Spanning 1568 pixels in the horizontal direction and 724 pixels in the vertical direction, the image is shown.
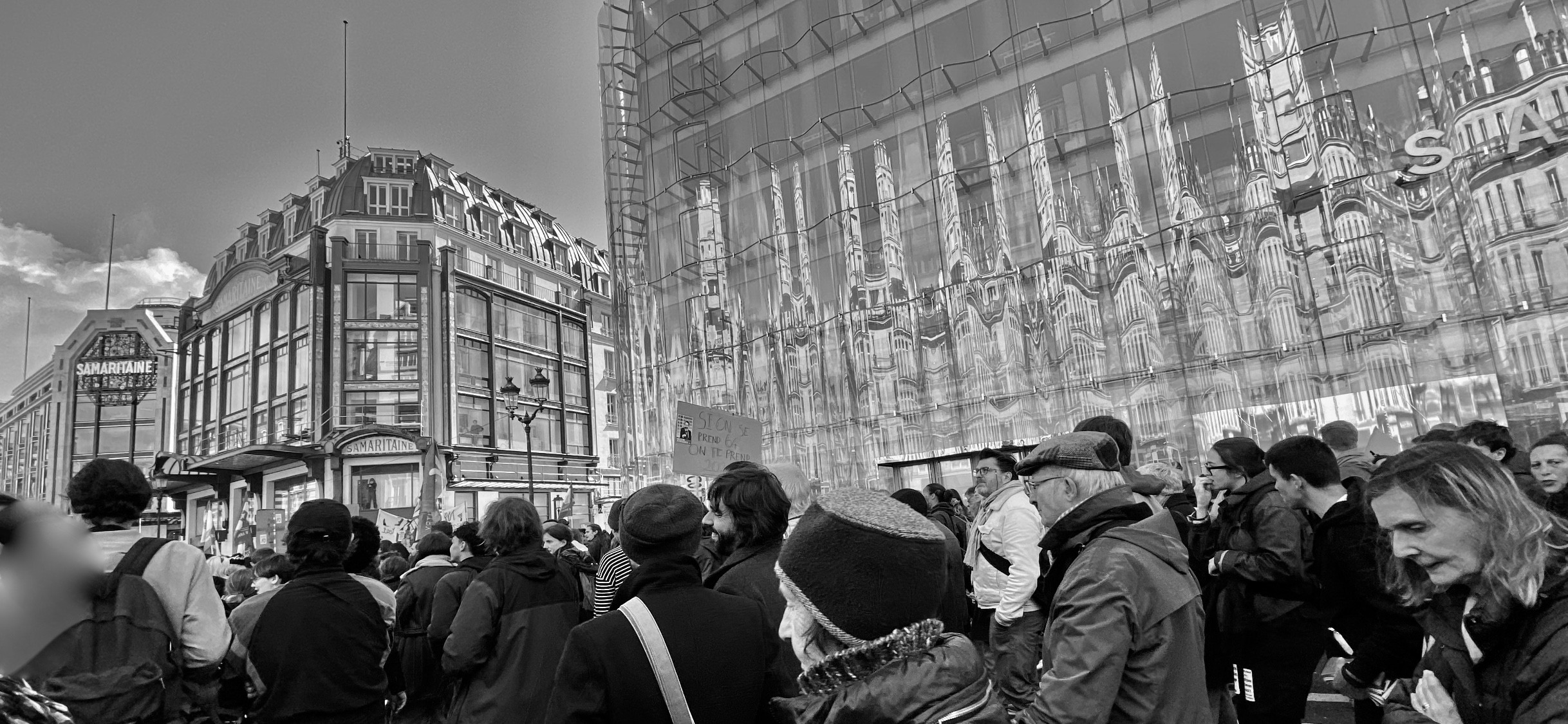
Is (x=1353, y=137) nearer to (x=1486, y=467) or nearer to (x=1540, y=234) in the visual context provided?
(x=1540, y=234)

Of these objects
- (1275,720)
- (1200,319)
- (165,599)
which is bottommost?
(1275,720)

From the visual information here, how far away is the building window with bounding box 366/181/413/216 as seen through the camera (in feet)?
159

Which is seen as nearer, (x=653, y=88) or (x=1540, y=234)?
(x=1540, y=234)

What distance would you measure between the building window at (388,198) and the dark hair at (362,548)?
4811 centimetres

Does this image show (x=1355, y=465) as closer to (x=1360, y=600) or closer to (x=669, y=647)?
(x=1360, y=600)

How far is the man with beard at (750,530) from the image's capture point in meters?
3.56

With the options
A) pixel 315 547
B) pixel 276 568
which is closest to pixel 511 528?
pixel 315 547

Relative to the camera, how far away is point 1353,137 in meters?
13.7

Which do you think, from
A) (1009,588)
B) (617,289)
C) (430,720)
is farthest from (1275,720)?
(617,289)

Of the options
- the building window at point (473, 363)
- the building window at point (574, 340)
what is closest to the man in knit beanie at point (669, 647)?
the building window at point (473, 363)

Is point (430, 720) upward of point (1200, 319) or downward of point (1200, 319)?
downward

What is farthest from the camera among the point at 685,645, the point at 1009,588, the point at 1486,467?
the point at 1009,588

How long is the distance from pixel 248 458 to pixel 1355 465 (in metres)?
44.9

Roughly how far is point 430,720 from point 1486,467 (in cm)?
527
